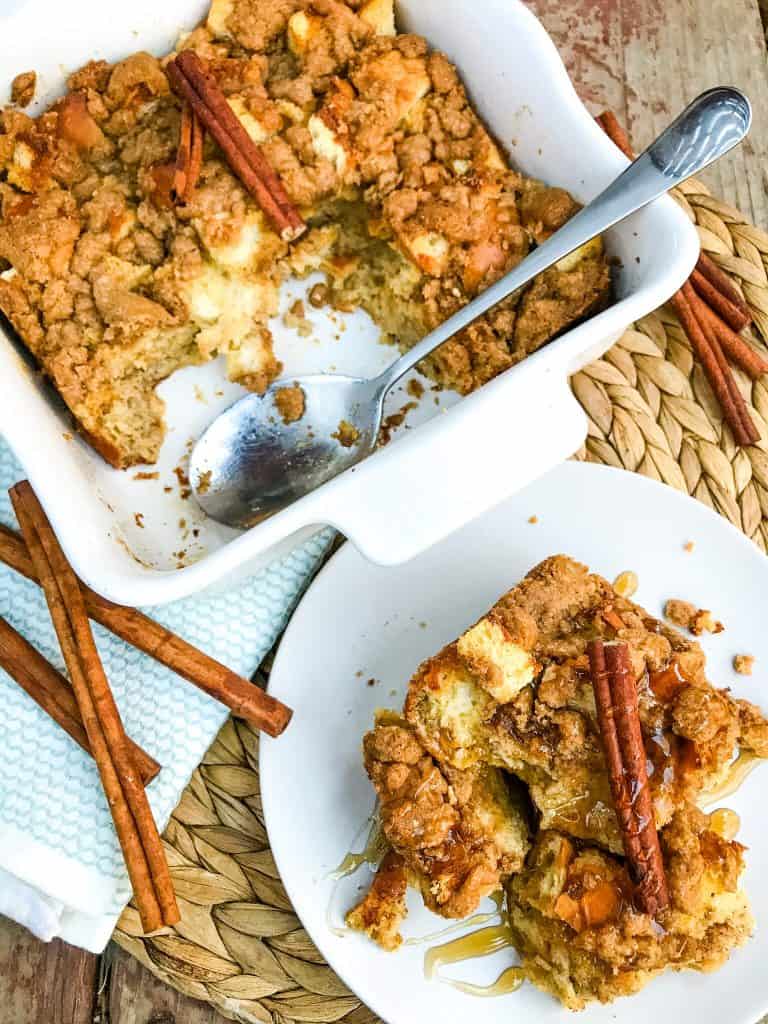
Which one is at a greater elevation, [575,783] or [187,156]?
[187,156]

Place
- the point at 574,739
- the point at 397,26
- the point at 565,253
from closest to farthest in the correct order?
the point at 574,739
the point at 565,253
the point at 397,26

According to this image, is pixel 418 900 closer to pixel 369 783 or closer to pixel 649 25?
pixel 369 783

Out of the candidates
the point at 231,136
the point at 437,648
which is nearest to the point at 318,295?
the point at 231,136

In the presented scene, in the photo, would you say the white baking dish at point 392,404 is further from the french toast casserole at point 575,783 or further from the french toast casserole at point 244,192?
the french toast casserole at point 575,783

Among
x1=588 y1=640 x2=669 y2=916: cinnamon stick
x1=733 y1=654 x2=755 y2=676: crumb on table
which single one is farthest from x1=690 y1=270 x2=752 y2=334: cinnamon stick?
x1=588 y1=640 x2=669 y2=916: cinnamon stick

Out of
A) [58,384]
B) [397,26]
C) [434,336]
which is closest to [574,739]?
[434,336]

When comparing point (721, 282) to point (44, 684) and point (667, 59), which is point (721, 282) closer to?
point (667, 59)

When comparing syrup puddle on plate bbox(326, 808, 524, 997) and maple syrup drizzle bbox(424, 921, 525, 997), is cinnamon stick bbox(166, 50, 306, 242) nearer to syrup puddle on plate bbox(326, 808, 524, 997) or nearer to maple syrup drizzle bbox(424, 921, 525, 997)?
Result: syrup puddle on plate bbox(326, 808, 524, 997)

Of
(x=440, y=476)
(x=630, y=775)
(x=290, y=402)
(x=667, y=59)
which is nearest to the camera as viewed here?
(x=630, y=775)
